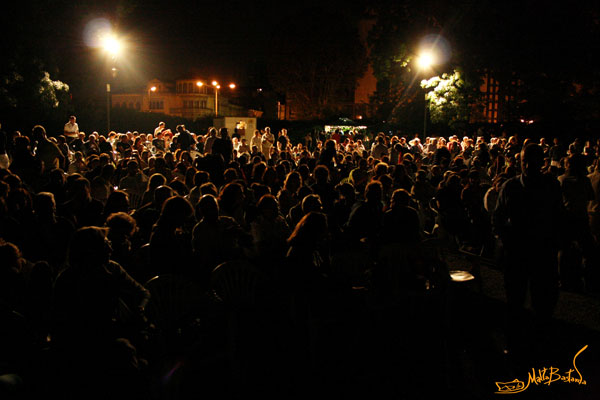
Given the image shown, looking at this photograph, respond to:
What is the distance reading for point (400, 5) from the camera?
35.6 meters

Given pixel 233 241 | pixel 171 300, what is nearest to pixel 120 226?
pixel 171 300

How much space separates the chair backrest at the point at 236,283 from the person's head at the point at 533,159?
8.82 feet

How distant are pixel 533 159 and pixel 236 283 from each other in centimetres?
297

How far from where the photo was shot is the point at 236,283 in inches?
190

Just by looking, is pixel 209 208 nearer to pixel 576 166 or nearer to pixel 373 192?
pixel 373 192

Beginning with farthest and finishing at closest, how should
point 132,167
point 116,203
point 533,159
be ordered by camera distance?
point 132,167 → point 116,203 → point 533,159

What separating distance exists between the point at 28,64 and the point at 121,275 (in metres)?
26.5

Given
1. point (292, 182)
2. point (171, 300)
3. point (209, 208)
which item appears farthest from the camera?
point (292, 182)

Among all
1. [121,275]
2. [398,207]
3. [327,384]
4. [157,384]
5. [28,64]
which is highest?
[28,64]

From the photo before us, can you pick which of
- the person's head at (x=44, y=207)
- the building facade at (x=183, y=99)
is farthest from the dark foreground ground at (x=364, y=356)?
the building facade at (x=183, y=99)

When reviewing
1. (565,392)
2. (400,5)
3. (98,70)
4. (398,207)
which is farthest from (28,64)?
(565,392)

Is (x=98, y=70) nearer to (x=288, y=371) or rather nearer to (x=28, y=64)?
(x=28, y=64)

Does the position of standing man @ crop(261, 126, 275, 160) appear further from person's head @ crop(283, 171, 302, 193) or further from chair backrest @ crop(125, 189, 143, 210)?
person's head @ crop(283, 171, 302, 193)

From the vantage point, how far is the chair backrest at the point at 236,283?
4.77 meters
